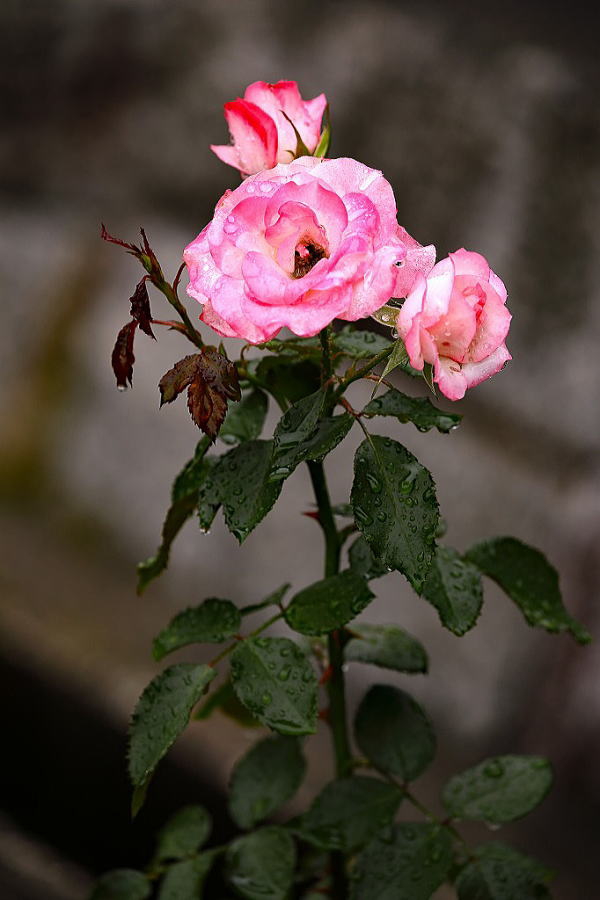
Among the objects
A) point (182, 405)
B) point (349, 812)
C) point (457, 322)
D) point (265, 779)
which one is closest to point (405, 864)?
point (349, 812)

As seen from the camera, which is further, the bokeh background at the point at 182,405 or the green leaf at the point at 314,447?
the bokeh background at the point at 182,405

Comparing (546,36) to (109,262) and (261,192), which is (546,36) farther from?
(261,192)

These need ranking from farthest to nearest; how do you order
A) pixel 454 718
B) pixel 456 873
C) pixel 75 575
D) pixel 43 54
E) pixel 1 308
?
pixel 43 54
pixel 1 308
pixel 75 575
pixel 454 718
pixel 456 873

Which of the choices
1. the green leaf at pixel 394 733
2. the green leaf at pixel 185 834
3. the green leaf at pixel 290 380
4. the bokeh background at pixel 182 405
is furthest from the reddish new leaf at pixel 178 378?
the bokeh background at pixel 182 405

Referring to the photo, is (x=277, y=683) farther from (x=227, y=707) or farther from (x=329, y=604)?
(x=227, y=707)

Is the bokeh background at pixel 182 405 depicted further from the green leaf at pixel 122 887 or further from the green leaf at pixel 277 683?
the green leaf at pixel 277 683

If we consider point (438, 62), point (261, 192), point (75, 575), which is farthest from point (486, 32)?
point (261, 192)

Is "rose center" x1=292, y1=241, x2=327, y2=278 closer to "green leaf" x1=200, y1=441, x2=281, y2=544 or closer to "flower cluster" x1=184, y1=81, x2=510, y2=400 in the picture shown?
"flower cluster" x1=184, y1=81, x2=510, y2=400
